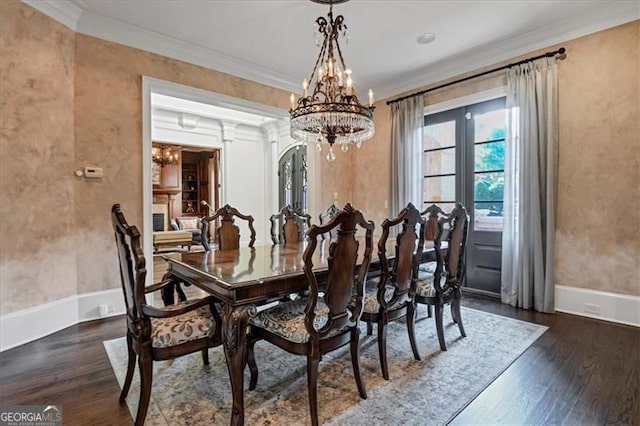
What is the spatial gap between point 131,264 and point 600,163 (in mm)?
4138

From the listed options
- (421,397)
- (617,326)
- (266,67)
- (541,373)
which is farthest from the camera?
(266,67)

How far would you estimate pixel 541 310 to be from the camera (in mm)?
3432

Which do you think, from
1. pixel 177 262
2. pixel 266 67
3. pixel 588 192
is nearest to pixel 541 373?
pixel 588 192

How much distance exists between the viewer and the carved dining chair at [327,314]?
168 cm

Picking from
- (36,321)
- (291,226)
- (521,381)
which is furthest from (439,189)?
(36,321)

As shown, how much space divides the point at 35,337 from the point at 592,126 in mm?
5566

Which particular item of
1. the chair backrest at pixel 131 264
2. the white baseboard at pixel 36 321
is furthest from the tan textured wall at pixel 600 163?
the white baseboard at pixel 36 321

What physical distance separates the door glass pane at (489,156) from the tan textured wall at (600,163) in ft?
2.12

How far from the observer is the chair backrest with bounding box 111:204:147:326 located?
5.21 feet

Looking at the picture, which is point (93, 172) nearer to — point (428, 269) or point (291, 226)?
point (291, 226)

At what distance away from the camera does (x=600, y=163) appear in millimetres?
3213

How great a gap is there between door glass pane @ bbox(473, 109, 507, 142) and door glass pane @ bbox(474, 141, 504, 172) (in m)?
0.09

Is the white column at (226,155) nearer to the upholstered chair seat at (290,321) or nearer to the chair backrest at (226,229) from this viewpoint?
the chair backrest at (226,229)

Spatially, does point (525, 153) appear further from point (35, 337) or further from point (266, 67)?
point (35, 337)
